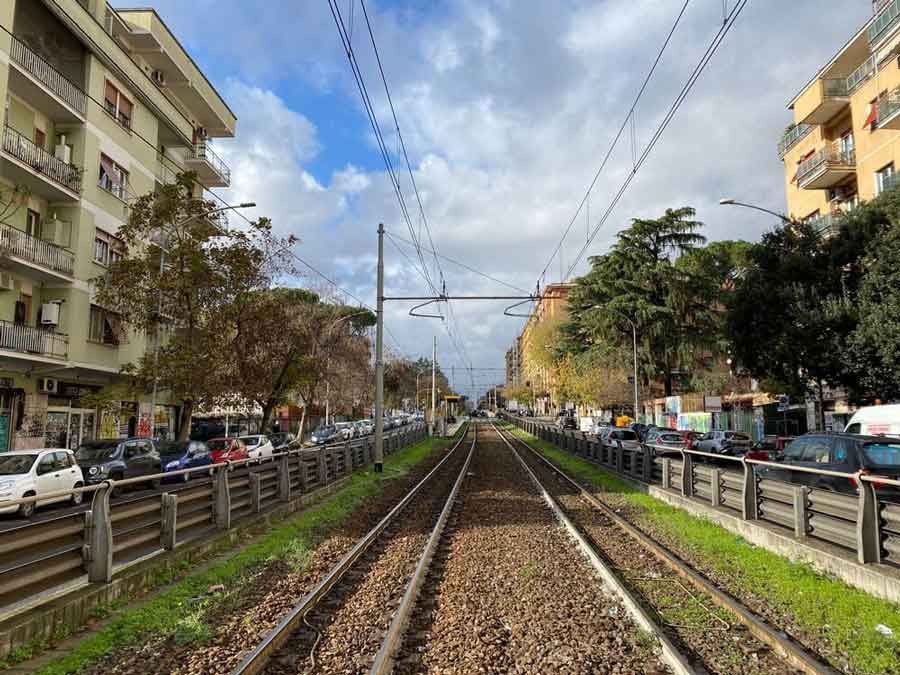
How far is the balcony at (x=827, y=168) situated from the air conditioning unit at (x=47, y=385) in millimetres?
36864

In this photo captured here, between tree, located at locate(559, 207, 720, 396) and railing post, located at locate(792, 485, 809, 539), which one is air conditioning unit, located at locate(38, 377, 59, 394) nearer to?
railing post, located at locate(792, 485, 809, 539)

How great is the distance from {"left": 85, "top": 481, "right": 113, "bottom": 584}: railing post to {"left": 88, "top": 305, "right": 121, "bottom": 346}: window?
75.4 feet

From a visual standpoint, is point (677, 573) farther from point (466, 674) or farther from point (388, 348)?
point (388, 348)

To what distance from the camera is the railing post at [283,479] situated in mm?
14672

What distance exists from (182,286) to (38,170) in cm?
629

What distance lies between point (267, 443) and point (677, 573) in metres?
24.5

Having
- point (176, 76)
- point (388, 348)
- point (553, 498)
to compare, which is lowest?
point (553, 498)

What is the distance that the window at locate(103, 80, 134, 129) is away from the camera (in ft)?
95.2

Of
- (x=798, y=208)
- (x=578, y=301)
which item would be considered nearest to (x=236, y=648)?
(x=798, y=208)

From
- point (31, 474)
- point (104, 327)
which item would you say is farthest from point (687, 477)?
point (104, 327)

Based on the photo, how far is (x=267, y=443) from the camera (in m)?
30.5

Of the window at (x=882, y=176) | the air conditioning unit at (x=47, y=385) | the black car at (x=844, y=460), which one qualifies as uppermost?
the window at (x=882, y=176)

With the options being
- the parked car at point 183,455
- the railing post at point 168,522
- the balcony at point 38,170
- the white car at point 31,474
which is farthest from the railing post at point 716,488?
the balcony at point 38,170

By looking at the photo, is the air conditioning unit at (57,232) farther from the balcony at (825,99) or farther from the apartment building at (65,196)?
the balcony at (825,99)
